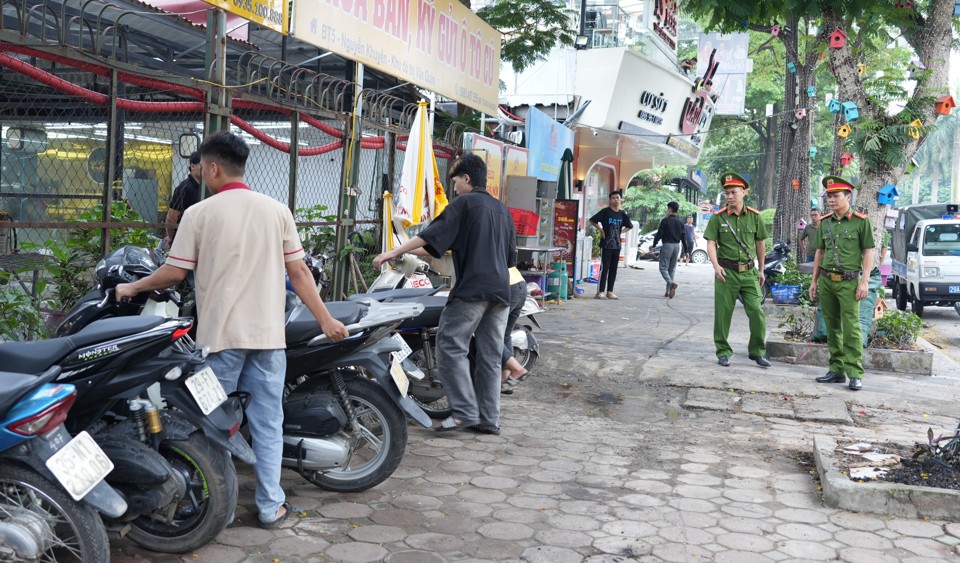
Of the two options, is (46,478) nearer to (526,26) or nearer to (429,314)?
(429,314)

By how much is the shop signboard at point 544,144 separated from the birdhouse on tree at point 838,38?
4315mm

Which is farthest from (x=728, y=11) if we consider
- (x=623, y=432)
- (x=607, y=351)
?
(x=623, y=432)

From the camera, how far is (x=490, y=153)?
11500 mm

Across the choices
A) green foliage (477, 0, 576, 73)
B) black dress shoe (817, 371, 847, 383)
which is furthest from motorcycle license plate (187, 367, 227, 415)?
green foliage (477, 0, 576, 73)

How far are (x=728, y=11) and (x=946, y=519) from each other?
22.0 feet

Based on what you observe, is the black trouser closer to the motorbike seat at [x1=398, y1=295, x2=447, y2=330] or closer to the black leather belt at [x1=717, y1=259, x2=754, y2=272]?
the black leather belt at [x1=717, y1=259, x2=754, y2=272]

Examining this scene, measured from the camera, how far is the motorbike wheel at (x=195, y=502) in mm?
3688

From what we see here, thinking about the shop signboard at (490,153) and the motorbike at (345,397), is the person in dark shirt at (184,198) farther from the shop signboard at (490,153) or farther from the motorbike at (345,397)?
the shop signboard at (490,153)

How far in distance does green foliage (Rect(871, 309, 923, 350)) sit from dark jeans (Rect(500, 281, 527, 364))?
5.09 metres

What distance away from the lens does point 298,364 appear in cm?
450

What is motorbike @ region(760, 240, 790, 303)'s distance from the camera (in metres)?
16.3

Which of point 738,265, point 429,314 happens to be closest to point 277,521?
point 429,314

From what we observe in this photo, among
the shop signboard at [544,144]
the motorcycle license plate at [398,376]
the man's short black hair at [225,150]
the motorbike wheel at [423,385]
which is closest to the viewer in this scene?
the man's short black hair at [225,150]

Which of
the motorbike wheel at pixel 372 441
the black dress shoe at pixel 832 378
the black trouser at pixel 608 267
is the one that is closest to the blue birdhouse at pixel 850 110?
the black dress shoe at pixel 832 378
